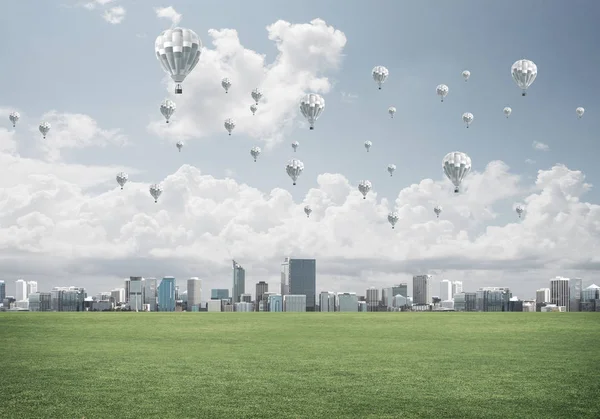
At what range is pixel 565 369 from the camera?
2423 centimetres

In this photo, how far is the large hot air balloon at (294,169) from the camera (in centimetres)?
8962

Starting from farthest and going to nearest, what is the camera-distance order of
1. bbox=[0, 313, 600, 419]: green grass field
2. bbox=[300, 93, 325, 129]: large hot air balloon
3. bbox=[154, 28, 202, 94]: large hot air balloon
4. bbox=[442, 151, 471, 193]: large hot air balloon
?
bbox=[300, 93, 325, 129]: large hot air balloon → bbox=[442, 151, 471, 193]: large hot air balloon → bbox=[154, 28, 202, 94]: large hot air balloon → bbox=[0, 313, 600, 419]: green grass field

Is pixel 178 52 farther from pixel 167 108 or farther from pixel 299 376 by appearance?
pixel 299 376

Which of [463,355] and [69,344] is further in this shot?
[69,344]

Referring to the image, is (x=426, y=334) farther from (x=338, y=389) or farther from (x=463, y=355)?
(x=338, y=389)

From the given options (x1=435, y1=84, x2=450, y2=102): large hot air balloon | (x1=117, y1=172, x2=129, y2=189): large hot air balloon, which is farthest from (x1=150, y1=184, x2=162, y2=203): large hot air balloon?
(x1=435, y1=84, x2=450, y2=102): large hot air balloon

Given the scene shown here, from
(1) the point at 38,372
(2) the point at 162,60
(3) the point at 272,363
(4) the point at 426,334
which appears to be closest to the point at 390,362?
(3) the point at 272,363

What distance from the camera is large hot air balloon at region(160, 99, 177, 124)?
9081 cm

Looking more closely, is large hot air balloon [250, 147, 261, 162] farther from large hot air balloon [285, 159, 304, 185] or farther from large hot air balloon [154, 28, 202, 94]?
large hot air balloon [154, 28, 202, 94]

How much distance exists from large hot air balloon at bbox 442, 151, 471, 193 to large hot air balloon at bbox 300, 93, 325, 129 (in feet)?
55.0

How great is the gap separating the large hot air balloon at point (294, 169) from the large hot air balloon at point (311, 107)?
10624mm

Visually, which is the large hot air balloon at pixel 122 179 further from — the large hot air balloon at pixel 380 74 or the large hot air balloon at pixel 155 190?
the large hot air balloon at pixel 380 74

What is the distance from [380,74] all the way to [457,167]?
22853 millimetres

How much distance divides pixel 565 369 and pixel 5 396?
18932 mm
